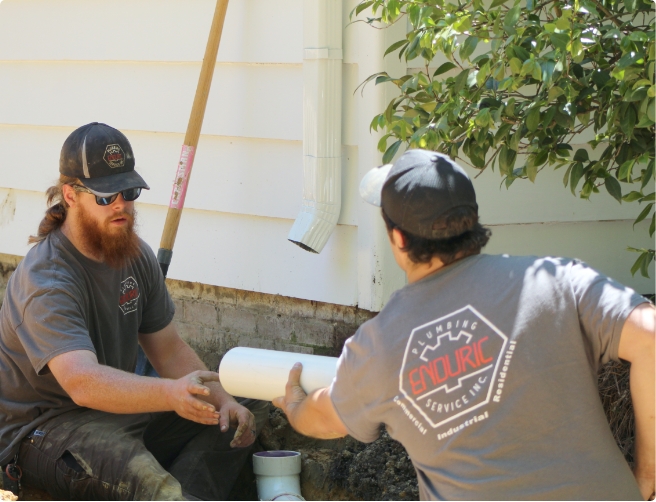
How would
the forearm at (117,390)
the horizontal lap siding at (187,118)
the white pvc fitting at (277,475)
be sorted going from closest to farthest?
the forearm at (117,390) → the white pvc fitting at (277,475) → the horizontal lap siding at (187,118)

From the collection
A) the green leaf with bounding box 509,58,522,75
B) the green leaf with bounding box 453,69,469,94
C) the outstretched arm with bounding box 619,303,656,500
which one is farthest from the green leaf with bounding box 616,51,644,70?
the outstretched arm with bounding box 619,303,656,500

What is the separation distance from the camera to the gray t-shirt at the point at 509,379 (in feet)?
5.83

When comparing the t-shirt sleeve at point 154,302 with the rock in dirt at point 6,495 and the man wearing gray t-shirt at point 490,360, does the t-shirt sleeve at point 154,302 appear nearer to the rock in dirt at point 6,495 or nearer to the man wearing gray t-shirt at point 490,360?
the rock in dirt at point 6,495

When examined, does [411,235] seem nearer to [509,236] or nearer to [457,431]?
[457,431]

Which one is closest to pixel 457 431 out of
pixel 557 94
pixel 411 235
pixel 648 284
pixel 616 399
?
pixel 411 235

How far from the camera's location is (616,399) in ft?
10.3

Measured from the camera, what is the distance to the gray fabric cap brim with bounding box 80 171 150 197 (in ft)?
9.77

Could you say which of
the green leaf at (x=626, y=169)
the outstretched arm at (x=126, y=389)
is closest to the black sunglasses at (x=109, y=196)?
the outstretched arm at (x=126, y=389)

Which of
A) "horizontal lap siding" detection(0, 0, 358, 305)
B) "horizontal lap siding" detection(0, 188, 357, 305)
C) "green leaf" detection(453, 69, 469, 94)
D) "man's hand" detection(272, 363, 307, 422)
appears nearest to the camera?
"man's hand" detection(272, 363, 307, 422)

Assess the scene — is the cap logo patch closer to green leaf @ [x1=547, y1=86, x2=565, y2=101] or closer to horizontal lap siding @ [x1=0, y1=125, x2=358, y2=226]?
horizontal lap siding @ [x1=0, y1=125, x2=358, y2=226]

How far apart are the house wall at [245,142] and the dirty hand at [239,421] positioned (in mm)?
820

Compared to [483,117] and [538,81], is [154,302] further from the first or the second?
[538,81]

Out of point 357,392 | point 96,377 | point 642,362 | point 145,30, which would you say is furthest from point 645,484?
point 145,30

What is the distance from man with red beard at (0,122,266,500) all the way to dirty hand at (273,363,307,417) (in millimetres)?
378
